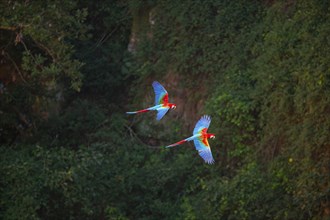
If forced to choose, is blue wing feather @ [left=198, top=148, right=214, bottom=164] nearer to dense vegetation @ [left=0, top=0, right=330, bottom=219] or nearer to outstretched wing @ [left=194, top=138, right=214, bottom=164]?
outstretched wing @ [left=194, top=138, right=214, bottom=164]

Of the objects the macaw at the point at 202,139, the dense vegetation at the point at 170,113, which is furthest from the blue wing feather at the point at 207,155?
the dense vegetation at the point at 170,113

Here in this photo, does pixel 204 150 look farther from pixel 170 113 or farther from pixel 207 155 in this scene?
pixel 170 113

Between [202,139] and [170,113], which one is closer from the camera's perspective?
[202,139]

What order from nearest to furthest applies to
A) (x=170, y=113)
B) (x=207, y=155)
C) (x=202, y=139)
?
(x=207, y=155)
(x=202, y=139)
(x=170, y=113)

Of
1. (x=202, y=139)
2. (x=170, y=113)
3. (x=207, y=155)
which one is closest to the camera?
(x=207, y=155)

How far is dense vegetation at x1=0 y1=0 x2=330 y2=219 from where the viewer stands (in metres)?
10.0

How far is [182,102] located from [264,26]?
1951 millimetres

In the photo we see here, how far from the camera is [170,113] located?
41.8ft

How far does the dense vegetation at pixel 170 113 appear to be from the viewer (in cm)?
1005

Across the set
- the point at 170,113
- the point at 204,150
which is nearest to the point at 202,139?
the point at 204,150

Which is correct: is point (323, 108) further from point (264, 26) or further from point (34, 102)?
point (34, 102)

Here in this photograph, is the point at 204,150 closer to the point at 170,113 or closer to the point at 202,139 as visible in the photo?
the point at 202,139

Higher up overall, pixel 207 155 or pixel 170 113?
pixel 207 155

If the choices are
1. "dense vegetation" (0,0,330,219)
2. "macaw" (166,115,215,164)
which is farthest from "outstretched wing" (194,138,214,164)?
"dense vegetation" (0,0,330,219)
